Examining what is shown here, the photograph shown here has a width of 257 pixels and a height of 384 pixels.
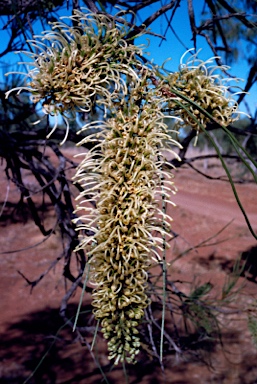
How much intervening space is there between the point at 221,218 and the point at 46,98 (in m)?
7.74

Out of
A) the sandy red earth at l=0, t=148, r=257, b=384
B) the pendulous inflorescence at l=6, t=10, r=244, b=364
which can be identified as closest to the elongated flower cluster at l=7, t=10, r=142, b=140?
the pendulous inflorescence at l=6, t=10, r=244, b=364

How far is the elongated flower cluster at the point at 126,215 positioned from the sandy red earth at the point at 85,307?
1.01 m

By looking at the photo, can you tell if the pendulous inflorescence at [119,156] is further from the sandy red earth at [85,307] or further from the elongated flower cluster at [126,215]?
the sandy red earth at [85,307]

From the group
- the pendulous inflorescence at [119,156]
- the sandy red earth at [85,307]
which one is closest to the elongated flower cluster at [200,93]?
the pendulous inflorescence at [119,156]

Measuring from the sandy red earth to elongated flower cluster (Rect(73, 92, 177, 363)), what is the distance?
1.01 m

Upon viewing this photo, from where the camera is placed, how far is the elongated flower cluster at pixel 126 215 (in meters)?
0.44

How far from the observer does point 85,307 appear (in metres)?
4.77

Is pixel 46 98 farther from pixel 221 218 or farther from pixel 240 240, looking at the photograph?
pixel 221 218

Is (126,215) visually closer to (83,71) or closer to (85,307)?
(83,71)

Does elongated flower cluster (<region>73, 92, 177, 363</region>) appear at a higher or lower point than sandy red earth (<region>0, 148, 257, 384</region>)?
higher

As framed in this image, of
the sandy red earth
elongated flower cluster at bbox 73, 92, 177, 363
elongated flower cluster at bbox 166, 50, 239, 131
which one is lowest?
the sandy red earth

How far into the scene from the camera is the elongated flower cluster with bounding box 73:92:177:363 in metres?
0.44

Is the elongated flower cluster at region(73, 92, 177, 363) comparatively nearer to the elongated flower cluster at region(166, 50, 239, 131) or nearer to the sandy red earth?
the elongated flower cluster at region(166, 50, 239, 131)

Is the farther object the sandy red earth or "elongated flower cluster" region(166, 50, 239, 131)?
the sandy red earth
